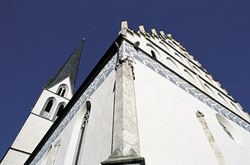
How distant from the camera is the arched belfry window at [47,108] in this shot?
48.6ft

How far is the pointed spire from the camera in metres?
19.3

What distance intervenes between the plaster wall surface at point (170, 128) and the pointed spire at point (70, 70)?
605 inches

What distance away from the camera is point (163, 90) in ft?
14.5

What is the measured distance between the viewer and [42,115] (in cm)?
1438

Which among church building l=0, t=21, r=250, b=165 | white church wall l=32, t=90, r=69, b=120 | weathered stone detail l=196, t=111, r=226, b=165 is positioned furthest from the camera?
white church wall l=32, t=90, r=69, b=120

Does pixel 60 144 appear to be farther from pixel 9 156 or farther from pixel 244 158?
pixel 9 156

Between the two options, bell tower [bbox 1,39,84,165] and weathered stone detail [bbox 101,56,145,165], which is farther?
bell tower [bbox 1,39,84,165]

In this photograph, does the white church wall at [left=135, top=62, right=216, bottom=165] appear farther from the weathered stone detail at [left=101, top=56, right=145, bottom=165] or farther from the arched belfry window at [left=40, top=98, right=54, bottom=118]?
the arched belfry window at [left=40, top=98, right=54, bottom=118]

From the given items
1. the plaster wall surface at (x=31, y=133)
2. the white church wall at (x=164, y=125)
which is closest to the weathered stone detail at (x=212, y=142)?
the white church wall at (x=164, y=125)

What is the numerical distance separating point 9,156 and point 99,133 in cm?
1034

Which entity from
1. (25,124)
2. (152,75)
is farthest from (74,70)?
(152,75)

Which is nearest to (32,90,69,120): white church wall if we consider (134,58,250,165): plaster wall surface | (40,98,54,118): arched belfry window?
(40,98,54,118): arched belfry window

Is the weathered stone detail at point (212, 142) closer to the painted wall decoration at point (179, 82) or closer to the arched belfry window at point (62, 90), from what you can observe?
the painted wall decoration at point (179, 82)

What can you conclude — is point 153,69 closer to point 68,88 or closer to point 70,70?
point 68,88
